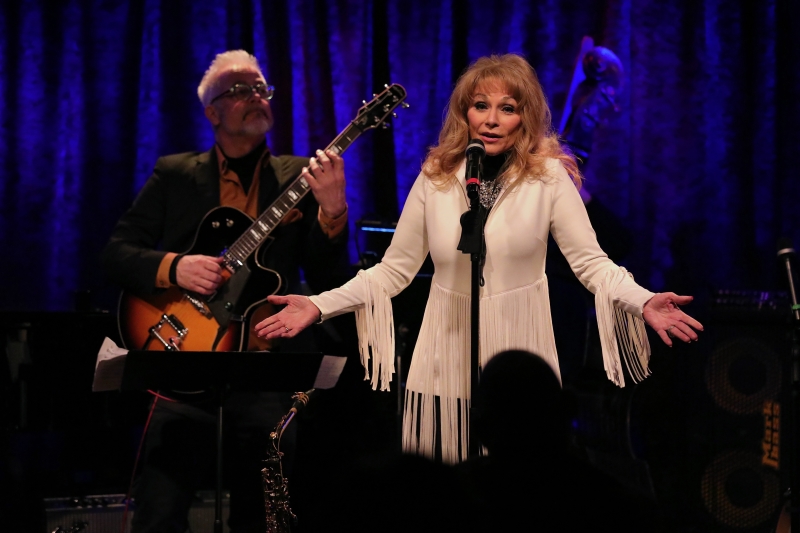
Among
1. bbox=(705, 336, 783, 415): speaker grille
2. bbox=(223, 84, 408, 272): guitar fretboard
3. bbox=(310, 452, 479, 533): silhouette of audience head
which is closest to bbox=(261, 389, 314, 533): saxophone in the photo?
bbox=(223, 84, 408, 272): guitar fretboard

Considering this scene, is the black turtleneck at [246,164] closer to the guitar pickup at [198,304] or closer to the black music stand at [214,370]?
the guitar pickup at [198,304]

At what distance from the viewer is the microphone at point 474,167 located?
2582mm

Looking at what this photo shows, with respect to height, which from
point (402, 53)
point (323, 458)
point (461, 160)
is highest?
point (402, 53)

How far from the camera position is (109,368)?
3184 millimetres

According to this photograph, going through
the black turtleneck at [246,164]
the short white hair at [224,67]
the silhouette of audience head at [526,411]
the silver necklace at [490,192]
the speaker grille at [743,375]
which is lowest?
the speaker grille at [743,375]

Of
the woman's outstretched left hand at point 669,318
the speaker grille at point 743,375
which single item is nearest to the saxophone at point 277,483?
the woman's outstretched left hand at point 669,318

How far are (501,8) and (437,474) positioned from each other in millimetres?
4144

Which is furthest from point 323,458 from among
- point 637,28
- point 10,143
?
point 637,28

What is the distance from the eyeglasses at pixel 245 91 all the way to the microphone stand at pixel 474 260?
1.95 meters

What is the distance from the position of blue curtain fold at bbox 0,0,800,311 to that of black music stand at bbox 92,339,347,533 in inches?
71.2

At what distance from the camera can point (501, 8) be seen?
5035 mm

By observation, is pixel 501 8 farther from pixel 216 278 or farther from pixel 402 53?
pixel 216 278

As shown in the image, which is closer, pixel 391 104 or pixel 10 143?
pixel 391 104

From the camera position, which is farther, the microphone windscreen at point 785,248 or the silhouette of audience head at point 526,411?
the microphone windscreen at point 785,248
